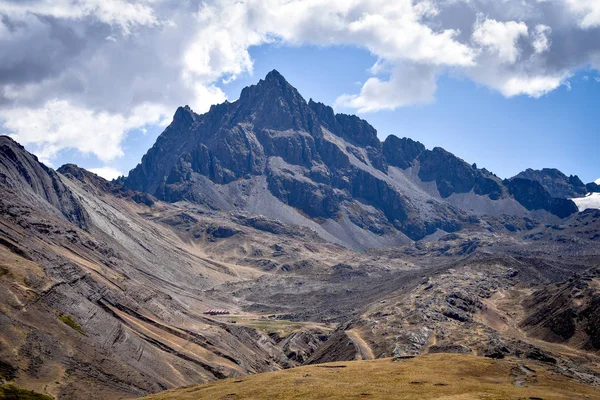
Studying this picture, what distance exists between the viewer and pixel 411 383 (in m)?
79.4

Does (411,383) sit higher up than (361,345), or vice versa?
(411,383)

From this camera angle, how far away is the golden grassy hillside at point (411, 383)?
72250mm

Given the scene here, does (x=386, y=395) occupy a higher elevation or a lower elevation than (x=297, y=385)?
higher

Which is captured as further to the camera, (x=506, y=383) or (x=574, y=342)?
(x=574, y=342)

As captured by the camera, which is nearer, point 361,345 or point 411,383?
point 411,383

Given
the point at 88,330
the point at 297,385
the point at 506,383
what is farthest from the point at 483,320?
the point at 88,330

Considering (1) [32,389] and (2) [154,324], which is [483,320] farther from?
(1) [32,389]

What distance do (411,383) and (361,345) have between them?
245ft

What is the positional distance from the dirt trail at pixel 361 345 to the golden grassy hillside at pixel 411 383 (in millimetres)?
35998

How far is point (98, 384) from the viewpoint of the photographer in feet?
309

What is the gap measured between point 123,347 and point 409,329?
94238 millimetres

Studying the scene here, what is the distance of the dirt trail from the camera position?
465ft

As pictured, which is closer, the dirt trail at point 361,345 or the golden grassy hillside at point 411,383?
the golden grassy hillside at point 411,383

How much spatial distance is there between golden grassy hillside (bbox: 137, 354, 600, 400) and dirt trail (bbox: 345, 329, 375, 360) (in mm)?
35998
